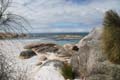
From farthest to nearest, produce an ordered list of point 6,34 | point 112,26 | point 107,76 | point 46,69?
1. point 46,69
2. point 112,26
3. point 107,76
4. point 6,34

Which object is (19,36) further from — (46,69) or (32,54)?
(32,54)

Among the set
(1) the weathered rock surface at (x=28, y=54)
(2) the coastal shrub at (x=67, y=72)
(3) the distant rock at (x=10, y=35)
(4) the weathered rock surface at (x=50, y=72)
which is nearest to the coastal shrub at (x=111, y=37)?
(2) the coastal shrub at (x=67, y=72)

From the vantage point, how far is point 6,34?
4.49 meters

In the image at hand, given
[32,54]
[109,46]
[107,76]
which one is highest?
[109,46]

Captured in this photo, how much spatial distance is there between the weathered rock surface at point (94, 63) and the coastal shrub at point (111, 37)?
208mm

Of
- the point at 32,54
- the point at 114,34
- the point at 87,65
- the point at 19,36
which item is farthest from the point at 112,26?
the point at 32,54

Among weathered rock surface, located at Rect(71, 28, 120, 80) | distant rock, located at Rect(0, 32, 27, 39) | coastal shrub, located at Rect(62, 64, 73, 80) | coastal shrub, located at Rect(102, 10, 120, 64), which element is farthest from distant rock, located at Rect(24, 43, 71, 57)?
distant rock, located at Rect(0, 32, 27, 39)

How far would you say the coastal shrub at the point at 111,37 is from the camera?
9.16m

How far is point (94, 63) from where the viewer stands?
9234 mm

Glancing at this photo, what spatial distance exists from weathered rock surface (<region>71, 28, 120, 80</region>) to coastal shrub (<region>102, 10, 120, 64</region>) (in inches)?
8.2

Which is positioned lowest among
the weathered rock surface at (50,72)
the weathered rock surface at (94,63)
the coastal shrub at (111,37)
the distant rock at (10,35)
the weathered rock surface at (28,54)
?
the weathered rock surface at (28,54)

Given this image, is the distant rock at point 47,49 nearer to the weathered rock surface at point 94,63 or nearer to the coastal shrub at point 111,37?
the weathered rock surface at point 94,63

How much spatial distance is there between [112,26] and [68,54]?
693 centimetres

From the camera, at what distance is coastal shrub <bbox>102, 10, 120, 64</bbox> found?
9.16 meters
